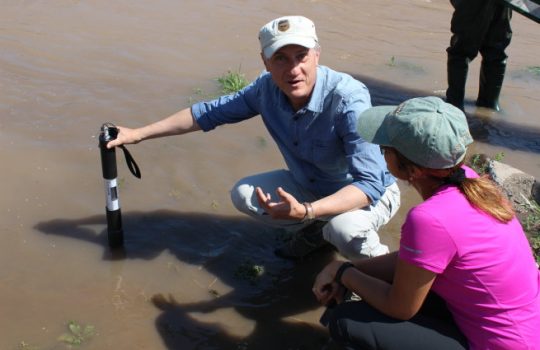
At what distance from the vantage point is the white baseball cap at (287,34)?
315cm

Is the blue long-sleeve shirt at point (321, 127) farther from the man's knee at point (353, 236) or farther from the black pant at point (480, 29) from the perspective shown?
the black pant at point (480, 29)

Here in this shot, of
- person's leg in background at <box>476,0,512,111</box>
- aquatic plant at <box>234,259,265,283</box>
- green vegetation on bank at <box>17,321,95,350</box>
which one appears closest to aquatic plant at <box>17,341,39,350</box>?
green vegetation on bank at <box>17,321,95,350</box>

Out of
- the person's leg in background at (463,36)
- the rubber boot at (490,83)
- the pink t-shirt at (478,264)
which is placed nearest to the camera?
the pink t-shirt at (478,264)

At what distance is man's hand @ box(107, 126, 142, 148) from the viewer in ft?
11.5

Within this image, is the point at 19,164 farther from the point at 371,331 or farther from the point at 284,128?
the point at 371,331

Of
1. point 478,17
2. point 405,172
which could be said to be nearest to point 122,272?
point 405,172

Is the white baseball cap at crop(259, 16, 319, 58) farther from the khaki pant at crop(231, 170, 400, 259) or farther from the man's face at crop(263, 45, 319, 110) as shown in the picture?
the khaki pant at crop(231, 170, 400, 259)

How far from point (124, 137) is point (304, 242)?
47.8 inches

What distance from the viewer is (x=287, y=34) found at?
3.15 m

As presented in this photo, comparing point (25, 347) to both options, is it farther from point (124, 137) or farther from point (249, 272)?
point (249, 272)

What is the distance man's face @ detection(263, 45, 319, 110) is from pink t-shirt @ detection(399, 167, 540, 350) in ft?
3.33

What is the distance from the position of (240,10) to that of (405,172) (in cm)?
617

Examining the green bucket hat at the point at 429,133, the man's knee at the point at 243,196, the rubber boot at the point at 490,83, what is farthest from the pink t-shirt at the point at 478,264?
the rubber boot at the point at 490,83

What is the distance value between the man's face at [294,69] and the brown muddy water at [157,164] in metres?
1.18
